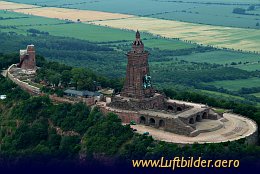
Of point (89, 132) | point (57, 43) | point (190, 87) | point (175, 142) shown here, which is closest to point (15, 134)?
point (89, 132)

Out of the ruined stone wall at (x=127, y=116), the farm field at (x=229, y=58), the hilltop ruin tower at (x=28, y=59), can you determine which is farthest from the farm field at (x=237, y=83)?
the ruined stone wall at (x=127, y=116)

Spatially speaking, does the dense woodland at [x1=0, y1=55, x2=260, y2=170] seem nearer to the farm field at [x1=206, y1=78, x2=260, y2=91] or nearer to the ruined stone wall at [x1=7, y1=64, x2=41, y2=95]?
the ruined stone wall at [x1=7, y1=64, x2=41, y2=95]

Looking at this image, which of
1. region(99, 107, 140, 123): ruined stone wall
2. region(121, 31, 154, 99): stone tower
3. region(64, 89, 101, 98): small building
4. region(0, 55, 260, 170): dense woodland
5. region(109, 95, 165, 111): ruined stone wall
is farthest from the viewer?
region(64, 89, 101, 98): small building

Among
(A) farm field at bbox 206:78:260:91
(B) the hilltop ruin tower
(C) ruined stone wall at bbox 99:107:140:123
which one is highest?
(B) the hilltop ruin tower

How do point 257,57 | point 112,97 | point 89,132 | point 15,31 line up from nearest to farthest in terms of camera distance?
point 89,132, point 112,97, point 257,57, point 15,31

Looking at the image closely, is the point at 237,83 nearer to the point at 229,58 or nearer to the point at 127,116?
the point at 229,58

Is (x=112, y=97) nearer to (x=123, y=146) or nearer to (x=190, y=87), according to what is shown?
(x=123, y=146)

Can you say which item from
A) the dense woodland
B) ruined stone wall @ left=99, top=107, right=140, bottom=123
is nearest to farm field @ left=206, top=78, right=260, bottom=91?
the dense woodland
